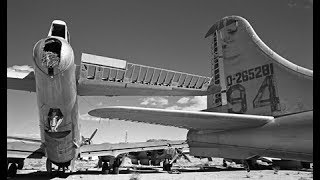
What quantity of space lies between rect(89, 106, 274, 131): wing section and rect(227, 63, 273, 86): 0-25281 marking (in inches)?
48.5

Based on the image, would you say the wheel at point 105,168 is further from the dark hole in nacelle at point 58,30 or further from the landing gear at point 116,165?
the dark hole in nacelle at point 58,30

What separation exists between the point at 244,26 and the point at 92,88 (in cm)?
1251

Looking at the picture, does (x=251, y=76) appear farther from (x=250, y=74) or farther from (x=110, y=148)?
(x=110, y=148)

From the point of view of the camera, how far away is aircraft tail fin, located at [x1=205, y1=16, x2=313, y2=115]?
6094mm

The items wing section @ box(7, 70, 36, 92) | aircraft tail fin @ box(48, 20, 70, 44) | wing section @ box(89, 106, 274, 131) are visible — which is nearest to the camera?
wing section @ box(89, 106, 274, 131)

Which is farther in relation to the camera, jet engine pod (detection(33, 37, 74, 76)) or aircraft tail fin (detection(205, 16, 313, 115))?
jet engine pod (detection(33, 37, 74, 76))

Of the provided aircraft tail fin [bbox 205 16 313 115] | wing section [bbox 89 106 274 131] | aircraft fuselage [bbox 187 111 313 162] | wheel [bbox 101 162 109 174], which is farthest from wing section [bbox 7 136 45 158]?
wing section [bbox 89 106 274 131]

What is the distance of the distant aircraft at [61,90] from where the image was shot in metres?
13.6

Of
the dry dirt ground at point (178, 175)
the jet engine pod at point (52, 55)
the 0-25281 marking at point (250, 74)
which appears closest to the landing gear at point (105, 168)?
the dry dirt ground at point (178, 175)

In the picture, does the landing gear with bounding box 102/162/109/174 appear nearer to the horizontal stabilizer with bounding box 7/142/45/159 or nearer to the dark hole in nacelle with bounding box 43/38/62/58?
the horizontal stabilizer with bounding box 7/142/45/159

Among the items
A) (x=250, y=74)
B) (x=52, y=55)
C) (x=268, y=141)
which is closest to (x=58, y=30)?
(x=52, y=55)

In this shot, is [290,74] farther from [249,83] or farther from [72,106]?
[72,106]
